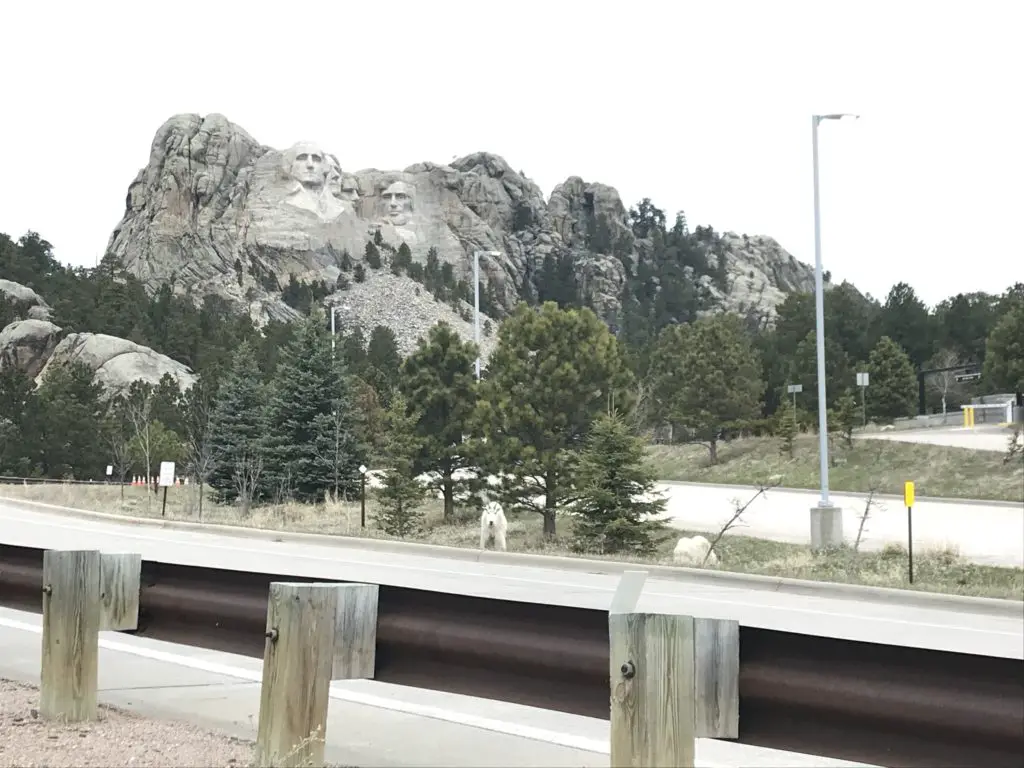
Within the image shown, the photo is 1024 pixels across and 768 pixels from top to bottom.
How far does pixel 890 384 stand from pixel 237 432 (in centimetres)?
3480

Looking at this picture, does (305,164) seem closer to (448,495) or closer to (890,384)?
(890,384)

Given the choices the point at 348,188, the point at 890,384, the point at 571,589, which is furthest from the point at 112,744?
the point at 348,188

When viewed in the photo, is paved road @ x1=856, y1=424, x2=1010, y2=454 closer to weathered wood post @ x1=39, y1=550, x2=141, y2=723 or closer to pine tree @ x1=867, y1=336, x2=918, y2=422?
pine tree @ x1=867, y1=336, x2=918, y2=422

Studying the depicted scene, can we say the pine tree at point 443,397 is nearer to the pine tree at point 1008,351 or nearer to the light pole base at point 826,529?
the light pole base at point 826,529

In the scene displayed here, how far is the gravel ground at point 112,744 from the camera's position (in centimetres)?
452

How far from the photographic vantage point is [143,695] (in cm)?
668

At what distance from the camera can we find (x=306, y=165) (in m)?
191

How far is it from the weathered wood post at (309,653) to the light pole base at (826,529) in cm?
1872


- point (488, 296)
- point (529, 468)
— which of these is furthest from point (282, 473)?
point (488, 296)

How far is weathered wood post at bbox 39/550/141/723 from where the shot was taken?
493 centimetres

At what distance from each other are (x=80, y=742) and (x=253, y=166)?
194550 mm

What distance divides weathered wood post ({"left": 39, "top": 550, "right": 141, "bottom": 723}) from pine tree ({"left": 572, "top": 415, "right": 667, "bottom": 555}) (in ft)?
59.0

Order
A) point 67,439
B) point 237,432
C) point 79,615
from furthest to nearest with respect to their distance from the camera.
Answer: point 67,439 < point 237,432 < point 79,615

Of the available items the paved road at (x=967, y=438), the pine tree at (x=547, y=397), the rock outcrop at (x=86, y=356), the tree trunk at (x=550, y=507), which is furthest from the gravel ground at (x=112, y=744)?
the rock outcrop at (x=86, y=356)
